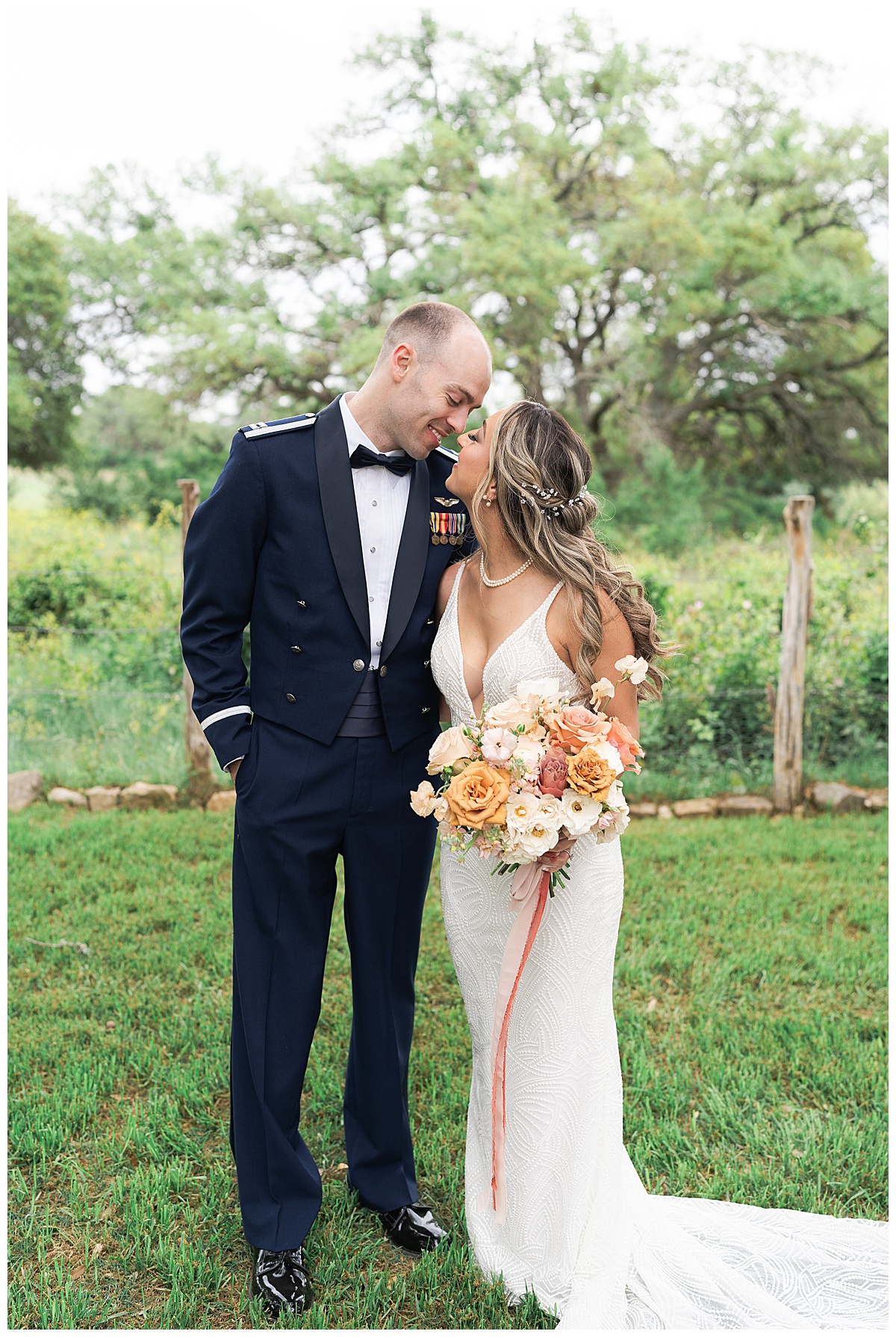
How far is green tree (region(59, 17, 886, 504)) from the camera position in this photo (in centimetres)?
1773

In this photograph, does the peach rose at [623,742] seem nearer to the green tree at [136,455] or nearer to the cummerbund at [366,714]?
the cummerbund at [366,714]

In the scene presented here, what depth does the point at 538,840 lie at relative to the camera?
2.41m

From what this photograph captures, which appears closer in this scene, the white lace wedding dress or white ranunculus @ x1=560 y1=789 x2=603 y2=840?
white ranunculus @ x1=560 y1=789 x2=603 y2=840

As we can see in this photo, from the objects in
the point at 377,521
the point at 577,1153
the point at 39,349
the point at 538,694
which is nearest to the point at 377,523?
the point at 377,521

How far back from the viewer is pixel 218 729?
2.87m

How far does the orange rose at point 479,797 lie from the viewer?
7.82 ft

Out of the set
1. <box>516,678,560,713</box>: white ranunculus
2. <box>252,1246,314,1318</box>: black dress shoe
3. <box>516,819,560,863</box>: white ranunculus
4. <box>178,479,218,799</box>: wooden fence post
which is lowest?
<box>252,1246,314,1318</box>: black dress shoe

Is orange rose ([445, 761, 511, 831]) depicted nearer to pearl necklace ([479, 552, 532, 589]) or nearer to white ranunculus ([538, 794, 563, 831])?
white ranunculus ([538, 794, 563, 831])

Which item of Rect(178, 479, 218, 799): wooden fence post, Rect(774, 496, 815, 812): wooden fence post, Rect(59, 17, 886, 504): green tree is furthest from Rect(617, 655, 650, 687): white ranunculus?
Rect(59, 17, 886, 504): green tree

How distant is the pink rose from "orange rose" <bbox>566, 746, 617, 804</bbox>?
4 centimetres

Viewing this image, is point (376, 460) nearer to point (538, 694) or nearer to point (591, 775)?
point (538, 694)

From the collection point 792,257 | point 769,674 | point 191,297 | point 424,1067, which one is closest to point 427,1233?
point 424,1067

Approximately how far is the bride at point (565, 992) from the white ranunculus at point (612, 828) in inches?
5.7

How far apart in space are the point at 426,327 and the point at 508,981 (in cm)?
182
